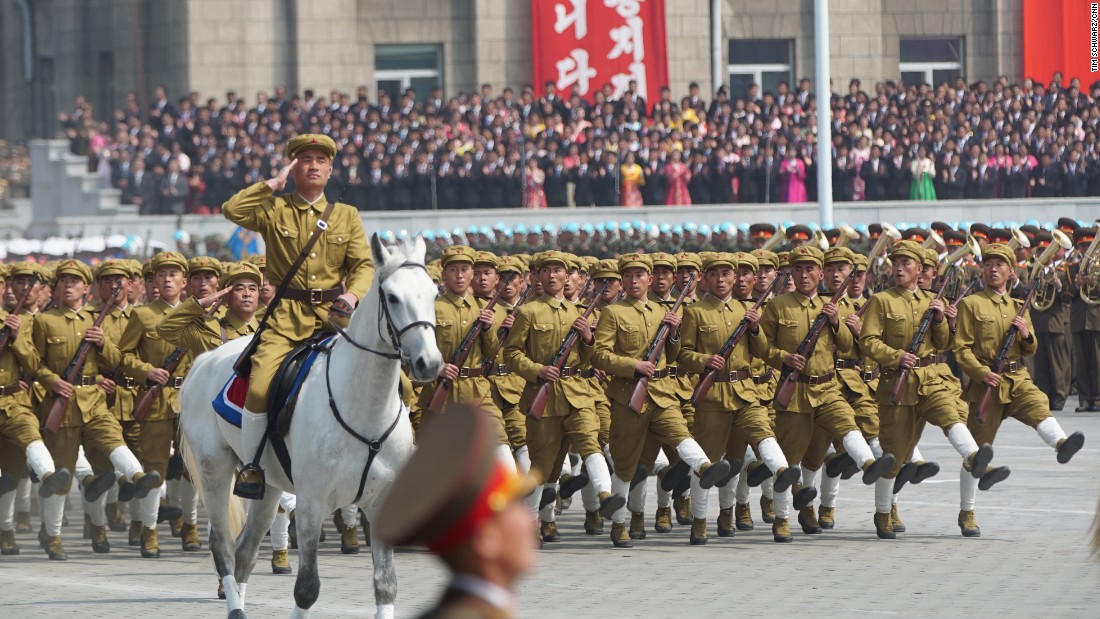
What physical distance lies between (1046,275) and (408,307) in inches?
593

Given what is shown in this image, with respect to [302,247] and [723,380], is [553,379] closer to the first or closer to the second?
[723,380]

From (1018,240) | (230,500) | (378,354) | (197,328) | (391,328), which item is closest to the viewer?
(391,328)

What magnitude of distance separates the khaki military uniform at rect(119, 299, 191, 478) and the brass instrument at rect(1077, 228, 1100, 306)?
12.5 metres

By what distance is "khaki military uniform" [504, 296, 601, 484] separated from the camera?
46.6 feet

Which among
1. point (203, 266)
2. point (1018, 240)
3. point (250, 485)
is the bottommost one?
point (250, 485)

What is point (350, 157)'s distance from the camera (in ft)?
110

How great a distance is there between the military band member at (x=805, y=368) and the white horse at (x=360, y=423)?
15.3 ft

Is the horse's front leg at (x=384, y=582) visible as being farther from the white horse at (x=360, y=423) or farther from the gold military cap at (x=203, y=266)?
the gold military cap at (x=203, y=266)

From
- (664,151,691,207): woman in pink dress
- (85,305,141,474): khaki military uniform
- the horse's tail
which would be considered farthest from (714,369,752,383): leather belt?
(664,151,691,207): woman in pink dress

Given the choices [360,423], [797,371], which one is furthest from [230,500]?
[797,371]

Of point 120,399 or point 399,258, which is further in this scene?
point 120,399

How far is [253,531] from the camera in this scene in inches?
418

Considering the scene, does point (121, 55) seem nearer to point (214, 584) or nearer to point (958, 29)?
Answer: point (958, 29)

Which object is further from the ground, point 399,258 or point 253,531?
point 399,258
